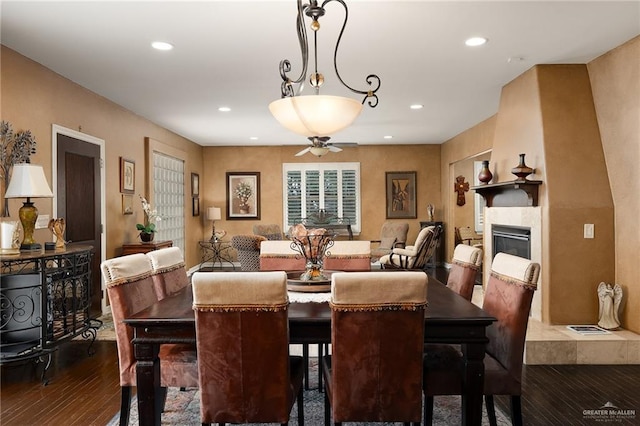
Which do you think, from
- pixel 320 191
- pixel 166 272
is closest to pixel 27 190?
pixel 166 272

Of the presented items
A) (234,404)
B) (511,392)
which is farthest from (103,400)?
(511,392)

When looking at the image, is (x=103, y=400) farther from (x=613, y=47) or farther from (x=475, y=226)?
(x=475, y=226)

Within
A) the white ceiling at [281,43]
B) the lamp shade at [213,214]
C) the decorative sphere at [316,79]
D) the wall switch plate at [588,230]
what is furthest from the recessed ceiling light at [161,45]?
the lamp shade at [213,214]

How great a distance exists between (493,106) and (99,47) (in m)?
4.72

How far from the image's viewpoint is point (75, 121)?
15.9 feet

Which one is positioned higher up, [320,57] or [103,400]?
[320,57]

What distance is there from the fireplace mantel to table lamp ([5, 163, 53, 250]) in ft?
13.0

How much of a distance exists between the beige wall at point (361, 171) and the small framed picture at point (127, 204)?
3724 millimetres

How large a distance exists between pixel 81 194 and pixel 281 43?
2.80m

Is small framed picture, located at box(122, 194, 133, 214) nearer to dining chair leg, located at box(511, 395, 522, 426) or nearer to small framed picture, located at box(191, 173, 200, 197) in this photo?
small framed picture, located at box(191, 173, 200, 197)

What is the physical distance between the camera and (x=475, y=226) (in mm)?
9359

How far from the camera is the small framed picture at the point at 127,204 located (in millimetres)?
6012

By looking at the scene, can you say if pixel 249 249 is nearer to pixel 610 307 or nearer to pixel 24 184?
pixel 24 184

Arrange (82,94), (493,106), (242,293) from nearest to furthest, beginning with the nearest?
1. (242,293)
2. (82,94)
3. (493,106)
